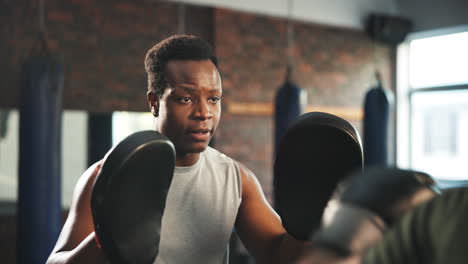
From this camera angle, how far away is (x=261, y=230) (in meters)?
1.29

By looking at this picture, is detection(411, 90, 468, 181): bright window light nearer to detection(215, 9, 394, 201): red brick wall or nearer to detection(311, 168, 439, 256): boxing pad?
detection(215, 9, 394, 201): red brick wall

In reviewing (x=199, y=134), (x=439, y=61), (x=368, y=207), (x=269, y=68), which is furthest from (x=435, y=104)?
(x=368, y=207)

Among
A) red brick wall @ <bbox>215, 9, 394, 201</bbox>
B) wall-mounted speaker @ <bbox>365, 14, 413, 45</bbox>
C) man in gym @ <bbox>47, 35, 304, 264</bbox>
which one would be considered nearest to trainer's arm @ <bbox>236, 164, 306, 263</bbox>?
man in gym @ <bbox>47, 35, 304, 264</bbox>

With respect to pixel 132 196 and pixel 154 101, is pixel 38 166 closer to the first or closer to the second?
pixel 154 101

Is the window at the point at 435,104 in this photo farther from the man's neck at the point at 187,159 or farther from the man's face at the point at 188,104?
the man's face at the point at 188,104

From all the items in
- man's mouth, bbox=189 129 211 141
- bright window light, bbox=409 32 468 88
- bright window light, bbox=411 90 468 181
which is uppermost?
bright window light, bbox=409 32 468 88

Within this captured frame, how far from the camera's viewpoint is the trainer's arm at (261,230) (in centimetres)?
121

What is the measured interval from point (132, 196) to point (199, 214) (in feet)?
1.12

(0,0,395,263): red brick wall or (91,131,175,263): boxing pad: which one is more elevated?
(0,0,395,263): red brick wall

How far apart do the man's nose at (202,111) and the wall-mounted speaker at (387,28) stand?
17.2ft

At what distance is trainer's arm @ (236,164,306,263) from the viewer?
1.21 m

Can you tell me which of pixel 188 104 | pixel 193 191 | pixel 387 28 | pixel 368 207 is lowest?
pixel 193 191

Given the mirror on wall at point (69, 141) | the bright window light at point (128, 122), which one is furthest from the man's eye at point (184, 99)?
the bright window light at point (128, 122)

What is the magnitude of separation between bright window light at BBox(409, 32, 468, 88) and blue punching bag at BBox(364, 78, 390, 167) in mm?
1774
